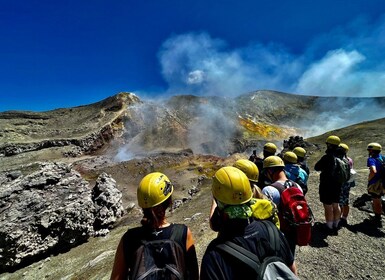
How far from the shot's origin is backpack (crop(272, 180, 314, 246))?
3480 mm

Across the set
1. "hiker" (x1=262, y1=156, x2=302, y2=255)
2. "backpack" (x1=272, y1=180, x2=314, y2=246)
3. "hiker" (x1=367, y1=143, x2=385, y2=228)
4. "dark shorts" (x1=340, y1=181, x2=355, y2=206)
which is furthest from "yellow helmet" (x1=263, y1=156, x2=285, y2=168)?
"hiker" (x1=367, y1=143, x2=385, y2=228)

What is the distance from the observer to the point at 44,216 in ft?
37.0

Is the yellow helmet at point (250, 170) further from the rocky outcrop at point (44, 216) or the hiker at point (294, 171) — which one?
the rocky outcrop at point (44, 216)

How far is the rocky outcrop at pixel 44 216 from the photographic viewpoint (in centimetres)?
1048

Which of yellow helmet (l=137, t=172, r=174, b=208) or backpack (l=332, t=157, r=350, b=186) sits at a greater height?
yellow helmet (l=137, t=172, r=174, b=208)

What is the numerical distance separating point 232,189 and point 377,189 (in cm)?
686

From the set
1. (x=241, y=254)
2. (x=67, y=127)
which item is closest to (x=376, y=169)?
(x=241, y=254)

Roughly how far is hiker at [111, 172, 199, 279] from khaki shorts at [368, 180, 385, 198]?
6884 mm

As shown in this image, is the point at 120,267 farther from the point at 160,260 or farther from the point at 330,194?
the point at 330,194

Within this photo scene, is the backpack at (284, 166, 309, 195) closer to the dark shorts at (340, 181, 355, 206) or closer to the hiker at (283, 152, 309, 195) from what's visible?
the hiker at (283, 152, 309, 195)

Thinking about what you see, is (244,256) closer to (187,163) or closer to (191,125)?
(187,163)

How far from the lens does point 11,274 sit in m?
10.2

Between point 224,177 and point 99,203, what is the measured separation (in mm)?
14135

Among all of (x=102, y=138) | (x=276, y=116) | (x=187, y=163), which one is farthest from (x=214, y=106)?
(x=187, y=163)
